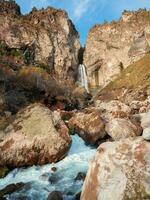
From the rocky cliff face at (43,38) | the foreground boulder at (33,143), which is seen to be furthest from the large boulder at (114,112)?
the rocky cliff face at (43,38)

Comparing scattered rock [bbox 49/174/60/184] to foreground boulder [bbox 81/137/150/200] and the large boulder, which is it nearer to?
foreground boulder [bbox 81/137/150/200]

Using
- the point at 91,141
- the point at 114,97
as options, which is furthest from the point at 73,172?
the point at 114,97

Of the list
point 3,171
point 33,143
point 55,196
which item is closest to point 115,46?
point 33,143

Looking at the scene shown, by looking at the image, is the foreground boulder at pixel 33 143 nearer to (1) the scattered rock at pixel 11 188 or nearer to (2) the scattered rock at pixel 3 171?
(2) the scattered rock at pixel 3 171

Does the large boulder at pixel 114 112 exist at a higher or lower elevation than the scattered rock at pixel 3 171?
higher

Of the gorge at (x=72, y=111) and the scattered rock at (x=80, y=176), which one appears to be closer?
the gorge at (x=72, y=111)

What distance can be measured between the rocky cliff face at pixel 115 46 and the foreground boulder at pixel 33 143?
56046mm

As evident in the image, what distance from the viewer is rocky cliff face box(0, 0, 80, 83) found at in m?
69.6

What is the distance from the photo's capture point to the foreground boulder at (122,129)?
23375 mm

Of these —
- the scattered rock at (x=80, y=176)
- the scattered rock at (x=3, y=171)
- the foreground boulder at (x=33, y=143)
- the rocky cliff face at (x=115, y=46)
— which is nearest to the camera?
the scattered rock at (x=80, y=176)

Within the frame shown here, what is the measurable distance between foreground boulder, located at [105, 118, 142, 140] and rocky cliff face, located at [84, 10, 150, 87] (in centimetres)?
5209

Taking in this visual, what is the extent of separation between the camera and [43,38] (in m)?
74.1

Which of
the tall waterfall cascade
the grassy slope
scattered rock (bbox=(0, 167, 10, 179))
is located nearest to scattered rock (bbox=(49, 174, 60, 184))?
scattered rock (bbox=(0, 167, 10, 179))

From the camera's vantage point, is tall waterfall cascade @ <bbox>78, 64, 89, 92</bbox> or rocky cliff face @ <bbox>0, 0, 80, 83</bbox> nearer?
rocky cliff face @ <bbox>0, 0, 80, 83</bbox>
